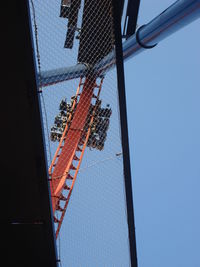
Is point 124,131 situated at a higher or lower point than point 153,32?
lower

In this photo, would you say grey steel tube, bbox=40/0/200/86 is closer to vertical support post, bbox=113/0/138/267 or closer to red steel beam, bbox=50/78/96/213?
vertical support post, bbox=113/0/138/267

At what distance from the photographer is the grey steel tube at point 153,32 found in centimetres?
438

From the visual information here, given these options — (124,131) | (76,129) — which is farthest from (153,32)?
(76,129)

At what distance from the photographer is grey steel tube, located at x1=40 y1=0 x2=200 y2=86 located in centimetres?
438

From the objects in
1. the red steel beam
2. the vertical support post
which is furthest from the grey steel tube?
the red steel beam

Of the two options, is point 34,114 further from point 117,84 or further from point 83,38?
point 83,38

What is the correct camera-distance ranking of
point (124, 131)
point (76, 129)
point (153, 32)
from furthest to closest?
point (76, 129) → point (153, 32) → point (124, 131)

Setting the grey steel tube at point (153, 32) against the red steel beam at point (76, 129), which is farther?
the red steel beam at point (76, 129)

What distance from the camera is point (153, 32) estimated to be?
6.06m

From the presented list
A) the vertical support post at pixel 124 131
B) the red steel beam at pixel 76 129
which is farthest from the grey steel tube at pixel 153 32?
the red steel beam at pixel 76 129

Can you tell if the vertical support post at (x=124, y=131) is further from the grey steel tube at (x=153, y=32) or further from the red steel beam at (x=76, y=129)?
the red steel beam at (x=76, y=129)

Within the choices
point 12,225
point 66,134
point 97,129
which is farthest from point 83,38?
point 12,225

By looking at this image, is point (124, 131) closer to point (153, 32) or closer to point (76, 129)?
point (153, 32)

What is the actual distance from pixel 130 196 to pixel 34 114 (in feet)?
4.30
